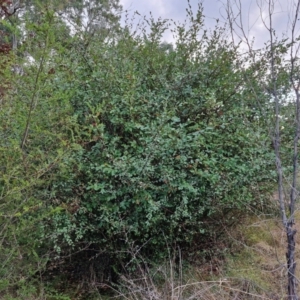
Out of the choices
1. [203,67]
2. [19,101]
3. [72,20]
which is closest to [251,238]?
[203,67]

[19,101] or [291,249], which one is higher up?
[19,101]

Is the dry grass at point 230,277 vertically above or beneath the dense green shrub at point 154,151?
beneath

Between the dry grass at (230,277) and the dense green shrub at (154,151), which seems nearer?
the dry grass at (230,277)

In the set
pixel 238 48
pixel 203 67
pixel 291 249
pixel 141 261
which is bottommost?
pixel 141 261

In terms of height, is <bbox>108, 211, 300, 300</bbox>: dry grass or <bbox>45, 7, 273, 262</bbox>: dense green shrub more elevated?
<bbox>45, 7, 273, 262</bbox>: dense green shrub

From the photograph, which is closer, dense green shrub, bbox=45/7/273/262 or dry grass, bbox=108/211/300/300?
dry grass, bbox=108/211/300/300

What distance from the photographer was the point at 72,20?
3.23 m

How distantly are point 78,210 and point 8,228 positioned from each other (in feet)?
1.99

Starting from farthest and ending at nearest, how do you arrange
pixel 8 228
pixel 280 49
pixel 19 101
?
pixel 280 49 < pixel 19 101 < pixel 8 228

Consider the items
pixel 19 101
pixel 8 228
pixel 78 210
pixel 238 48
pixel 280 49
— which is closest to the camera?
pixel 8 228

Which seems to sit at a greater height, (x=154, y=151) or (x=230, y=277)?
(x=154, y=151)

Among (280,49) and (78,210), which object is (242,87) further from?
(78,210)

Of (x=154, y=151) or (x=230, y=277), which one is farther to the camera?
(x=154, y=151)

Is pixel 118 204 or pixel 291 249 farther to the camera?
pixel 118 204
